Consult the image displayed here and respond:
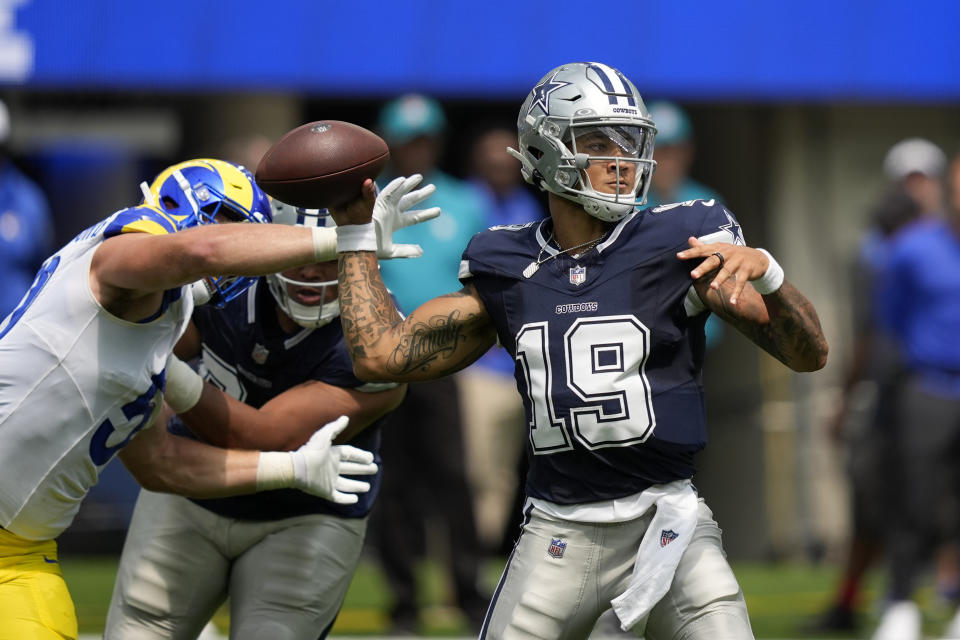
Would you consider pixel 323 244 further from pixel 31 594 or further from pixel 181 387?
pixel 31 594

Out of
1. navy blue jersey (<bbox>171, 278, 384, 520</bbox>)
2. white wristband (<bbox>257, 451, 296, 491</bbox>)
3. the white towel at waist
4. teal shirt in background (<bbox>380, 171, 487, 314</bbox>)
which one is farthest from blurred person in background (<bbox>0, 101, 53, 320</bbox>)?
the white towel at waist

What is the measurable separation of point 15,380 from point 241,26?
5152 mm

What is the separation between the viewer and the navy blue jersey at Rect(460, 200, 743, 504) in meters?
3.30

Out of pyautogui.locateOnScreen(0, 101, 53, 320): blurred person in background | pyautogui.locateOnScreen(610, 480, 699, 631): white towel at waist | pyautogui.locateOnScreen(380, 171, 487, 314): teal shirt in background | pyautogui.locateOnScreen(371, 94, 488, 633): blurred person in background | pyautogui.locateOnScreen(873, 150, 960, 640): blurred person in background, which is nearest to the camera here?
pyautogui.locateOnScreen(610, 480, 699, 631): white towel at waist

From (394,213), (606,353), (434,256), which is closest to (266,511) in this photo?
(394,213)

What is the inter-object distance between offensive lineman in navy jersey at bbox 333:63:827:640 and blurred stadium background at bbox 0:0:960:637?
4082mm

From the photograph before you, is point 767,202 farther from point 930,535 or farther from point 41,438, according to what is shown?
point 41,438

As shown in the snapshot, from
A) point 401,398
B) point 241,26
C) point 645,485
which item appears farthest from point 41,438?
point 241,26

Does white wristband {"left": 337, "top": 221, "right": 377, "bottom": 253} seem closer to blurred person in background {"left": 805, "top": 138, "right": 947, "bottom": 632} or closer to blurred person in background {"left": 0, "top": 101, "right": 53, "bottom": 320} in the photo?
blurred person in background {"left": 805, "top": 138, "right": 947, "bottom": 632}

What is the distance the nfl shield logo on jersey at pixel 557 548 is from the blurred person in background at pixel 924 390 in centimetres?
292

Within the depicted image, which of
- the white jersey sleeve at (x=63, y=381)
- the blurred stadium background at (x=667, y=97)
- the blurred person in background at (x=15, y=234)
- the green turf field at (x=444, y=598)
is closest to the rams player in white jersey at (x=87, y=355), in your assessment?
the white jersey sleeve at (x=63, y=381)

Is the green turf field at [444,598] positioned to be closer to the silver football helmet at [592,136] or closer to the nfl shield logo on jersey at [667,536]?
the nfl shield logo on jersey at [667,536]

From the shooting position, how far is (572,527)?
132 inches

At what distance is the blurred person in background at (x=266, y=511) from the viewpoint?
12.5ft
